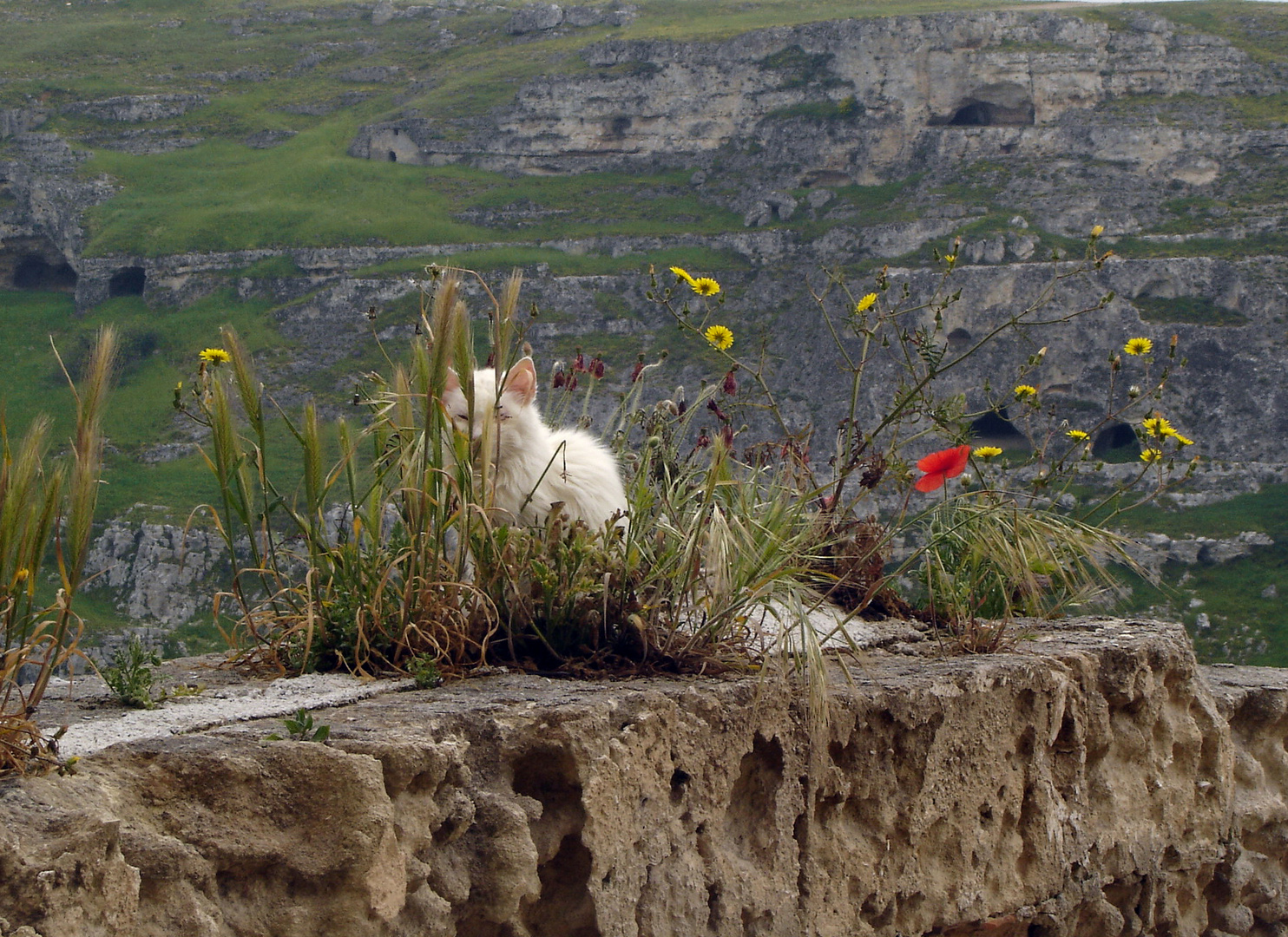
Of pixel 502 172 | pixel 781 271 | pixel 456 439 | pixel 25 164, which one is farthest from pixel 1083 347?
pixel 456 439

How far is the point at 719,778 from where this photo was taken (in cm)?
395

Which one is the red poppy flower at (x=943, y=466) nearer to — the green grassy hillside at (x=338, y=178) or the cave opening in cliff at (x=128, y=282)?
the green grassy hillside at (x=338, y=178)

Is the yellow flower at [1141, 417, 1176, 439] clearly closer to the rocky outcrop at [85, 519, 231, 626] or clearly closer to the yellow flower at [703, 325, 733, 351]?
the yellow flower at [703, 325, 733, 351]

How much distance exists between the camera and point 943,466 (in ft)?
17.0

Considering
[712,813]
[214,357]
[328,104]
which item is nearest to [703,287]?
[214,357]

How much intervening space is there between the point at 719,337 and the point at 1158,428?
212 centimetres

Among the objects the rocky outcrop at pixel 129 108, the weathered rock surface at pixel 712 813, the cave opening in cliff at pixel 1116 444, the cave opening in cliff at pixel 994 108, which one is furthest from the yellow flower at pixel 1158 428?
the rocky outcrop at pixel 129 108

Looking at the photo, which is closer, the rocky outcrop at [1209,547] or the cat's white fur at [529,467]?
the cat's white fur at [529,467]

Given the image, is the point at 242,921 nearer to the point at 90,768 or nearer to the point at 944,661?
the point at 90,768

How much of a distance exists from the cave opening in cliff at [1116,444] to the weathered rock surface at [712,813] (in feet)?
248

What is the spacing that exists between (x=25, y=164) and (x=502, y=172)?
3740 centimetres

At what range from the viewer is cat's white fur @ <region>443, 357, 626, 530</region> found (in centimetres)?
482

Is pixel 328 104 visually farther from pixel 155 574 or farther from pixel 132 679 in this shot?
pixel 132 679

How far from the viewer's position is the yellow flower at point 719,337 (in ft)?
18.1
